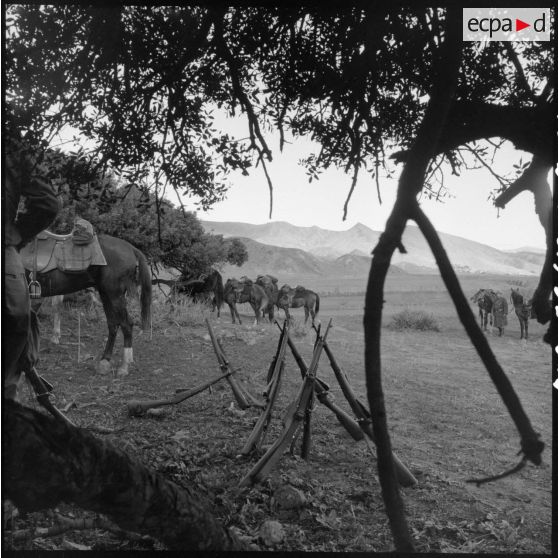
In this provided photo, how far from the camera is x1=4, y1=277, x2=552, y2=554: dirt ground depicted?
1728 mm

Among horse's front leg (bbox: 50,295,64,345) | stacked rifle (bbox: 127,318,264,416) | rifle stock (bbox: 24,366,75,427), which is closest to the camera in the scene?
rifle stock (bbox: 24,366,75,427)

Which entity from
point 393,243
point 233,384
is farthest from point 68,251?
point 393,243

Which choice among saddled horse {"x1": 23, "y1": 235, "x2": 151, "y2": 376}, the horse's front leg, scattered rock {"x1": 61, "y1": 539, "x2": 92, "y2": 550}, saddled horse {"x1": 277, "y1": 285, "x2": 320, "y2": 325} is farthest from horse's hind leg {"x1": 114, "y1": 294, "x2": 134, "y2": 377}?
scattered rock {"x1": 61, "y1": 539, "x2": 92, "y2": 550}

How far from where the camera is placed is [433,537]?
169cm

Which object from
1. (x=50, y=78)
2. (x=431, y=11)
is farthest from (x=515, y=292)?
(x=50, y=78)

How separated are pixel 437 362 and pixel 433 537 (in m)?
2.03

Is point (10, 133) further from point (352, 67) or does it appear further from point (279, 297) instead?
point (279, 297)

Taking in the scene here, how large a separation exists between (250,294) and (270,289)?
0.51ft

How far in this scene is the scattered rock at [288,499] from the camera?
181 centimetres

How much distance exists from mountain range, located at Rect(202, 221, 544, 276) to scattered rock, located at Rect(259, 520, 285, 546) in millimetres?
1193

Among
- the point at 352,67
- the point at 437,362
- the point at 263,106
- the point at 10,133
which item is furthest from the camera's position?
the point at 437,362

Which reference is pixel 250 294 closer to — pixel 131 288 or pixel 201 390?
pixel 201 390

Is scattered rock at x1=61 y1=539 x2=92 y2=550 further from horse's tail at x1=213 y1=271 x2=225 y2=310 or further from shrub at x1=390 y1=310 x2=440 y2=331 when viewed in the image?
shrub at x1=390 y1=310 x2=440 y2=331

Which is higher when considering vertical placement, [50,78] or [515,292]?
[50,78]
